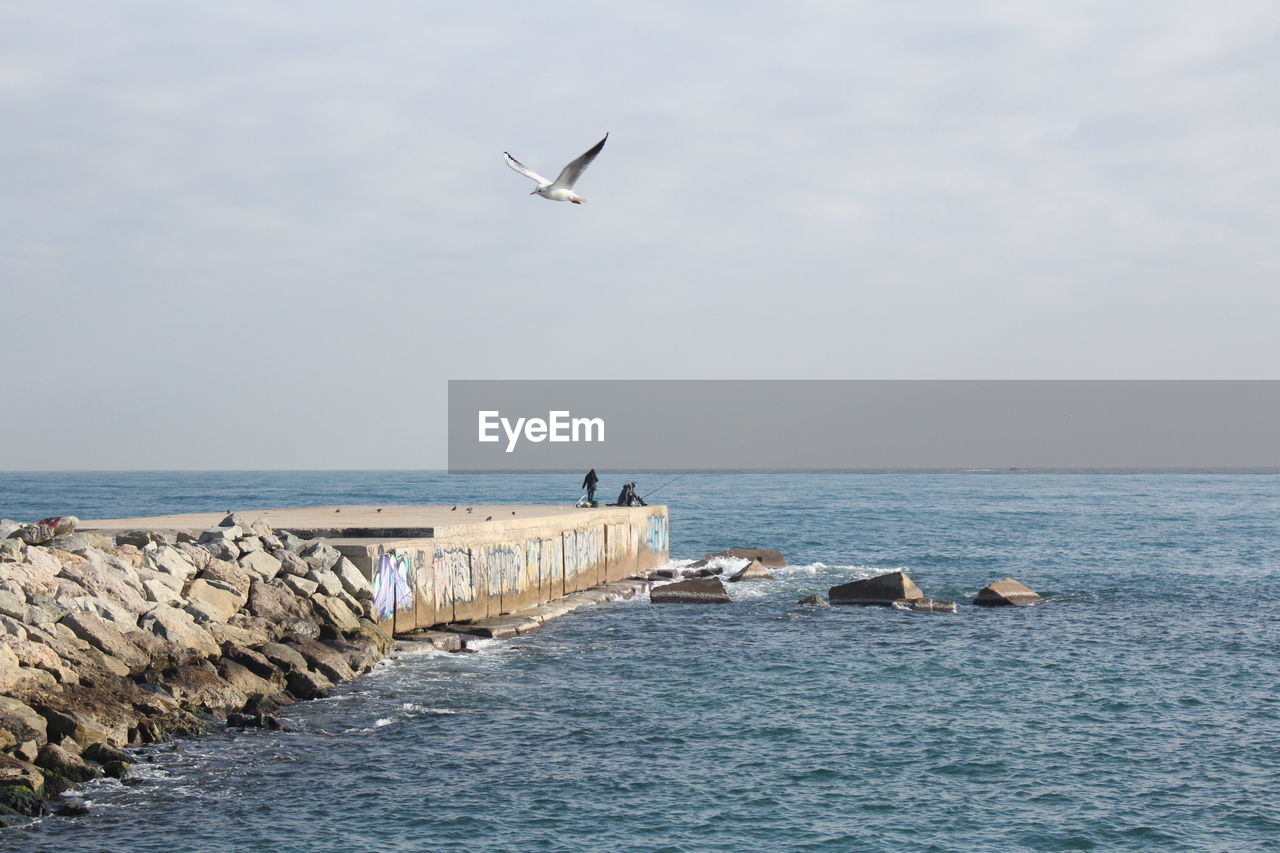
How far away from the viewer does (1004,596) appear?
2873 centimetres

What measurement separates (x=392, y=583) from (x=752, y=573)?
54.2ft

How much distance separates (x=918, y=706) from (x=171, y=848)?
36.3 feet

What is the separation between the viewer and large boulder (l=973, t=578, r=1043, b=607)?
2872cm

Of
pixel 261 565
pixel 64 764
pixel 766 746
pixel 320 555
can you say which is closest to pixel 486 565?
pixel 320 555

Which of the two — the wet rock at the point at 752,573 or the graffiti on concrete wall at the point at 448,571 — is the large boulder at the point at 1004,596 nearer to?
the wet rock at the point at 752,573

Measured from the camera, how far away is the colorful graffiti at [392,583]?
69.2 ft

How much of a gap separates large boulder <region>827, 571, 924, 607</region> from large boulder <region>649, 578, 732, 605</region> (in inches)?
115

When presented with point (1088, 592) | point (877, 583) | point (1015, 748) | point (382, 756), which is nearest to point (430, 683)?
point (382, 756)

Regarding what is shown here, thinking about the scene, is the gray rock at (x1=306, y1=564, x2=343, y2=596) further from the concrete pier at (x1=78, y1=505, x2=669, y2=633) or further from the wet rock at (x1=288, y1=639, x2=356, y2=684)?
the wet rock at (x1=288, y1=639, x2=356, y2=684)

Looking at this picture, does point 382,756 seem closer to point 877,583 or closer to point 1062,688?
point 1062,688

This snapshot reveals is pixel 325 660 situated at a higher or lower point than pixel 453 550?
lower

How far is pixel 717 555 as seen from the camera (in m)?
41.2

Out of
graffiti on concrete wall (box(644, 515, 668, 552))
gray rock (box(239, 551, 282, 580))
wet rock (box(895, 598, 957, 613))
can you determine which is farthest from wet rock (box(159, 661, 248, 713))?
graffiti on concrete wall (box(644, 515, 668, 552))

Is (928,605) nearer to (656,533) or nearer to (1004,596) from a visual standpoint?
(1004,596)
